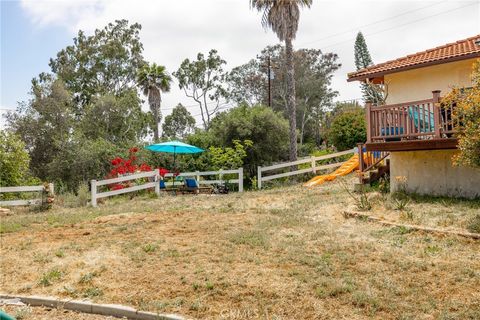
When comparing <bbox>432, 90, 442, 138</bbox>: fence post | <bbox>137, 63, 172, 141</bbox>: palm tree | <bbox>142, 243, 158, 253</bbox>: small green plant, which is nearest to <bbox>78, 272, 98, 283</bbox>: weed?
<bbox>142, 243, 158, 253</bbox>: small green plant

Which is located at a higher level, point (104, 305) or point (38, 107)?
point (38, 107)

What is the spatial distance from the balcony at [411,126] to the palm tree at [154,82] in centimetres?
2568

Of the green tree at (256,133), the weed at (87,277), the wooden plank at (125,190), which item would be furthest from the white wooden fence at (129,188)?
the weed at (87,277)

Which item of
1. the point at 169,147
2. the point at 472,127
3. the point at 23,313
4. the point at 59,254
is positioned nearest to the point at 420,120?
the point at 472,127

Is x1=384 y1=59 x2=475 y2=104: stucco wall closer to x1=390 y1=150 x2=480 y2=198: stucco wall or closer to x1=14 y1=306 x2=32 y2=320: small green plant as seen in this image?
x1=390 y1=150 x2=480 y2=198: stucco wall

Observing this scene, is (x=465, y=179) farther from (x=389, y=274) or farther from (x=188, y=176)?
(x=188, y=176)

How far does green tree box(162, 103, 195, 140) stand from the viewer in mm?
51031

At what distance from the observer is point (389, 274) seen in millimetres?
5391

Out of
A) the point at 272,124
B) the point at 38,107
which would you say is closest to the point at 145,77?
the point at 38,107

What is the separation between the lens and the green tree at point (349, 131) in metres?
21.5

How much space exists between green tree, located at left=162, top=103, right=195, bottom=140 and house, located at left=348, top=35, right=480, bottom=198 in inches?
1532

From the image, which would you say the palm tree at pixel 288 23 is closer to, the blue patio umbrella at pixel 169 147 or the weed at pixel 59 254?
the blue patio umbrella at pixel 169 147

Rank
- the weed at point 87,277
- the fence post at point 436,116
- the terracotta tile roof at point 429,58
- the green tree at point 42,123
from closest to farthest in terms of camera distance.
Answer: the weed at point 87,277
the fence post at point 436,116
the terracotta tile roof at point 429,58
the green tree at point 42,123

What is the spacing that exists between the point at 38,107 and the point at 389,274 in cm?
2797
